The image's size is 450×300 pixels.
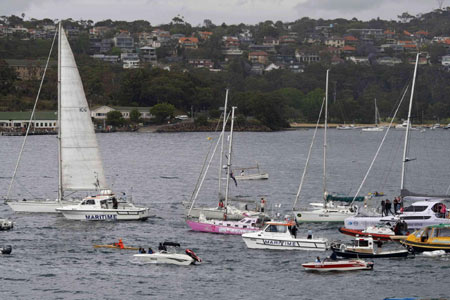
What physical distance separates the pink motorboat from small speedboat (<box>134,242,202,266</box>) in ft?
26.1

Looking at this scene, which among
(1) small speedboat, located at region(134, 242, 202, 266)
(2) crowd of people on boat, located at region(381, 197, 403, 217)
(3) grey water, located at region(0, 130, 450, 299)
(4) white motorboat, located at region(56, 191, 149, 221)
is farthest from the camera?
(4) white motorboat, located at region(56, 191, 149, 221)

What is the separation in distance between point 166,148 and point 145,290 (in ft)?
388

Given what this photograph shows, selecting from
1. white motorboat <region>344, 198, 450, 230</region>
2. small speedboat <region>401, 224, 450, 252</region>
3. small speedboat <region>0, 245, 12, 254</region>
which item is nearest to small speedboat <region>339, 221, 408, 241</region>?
white motorboat <region>344, 198, 450, 230</region>

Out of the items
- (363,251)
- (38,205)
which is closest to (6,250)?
(38,205)

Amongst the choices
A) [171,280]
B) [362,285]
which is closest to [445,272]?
[362,285]

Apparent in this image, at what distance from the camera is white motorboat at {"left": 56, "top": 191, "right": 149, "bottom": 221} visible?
70375 millimetres

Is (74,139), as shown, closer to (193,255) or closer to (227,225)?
(227,225)

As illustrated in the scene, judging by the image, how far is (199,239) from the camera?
64500 millimetres

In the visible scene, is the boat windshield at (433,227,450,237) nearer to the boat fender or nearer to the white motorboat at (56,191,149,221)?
the boat fender

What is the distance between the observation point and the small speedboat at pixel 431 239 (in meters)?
58.7

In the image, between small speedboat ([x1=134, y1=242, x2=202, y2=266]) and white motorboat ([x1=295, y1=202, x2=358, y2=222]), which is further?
white motorboat ([x1=295, y1=202, x2=358, y2=222])

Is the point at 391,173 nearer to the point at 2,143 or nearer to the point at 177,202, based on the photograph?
the point at 177,202

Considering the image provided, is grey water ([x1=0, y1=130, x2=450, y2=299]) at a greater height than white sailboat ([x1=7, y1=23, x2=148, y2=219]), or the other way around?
white sailboat ([x1=7, y1=23, x2=148, y2=219])

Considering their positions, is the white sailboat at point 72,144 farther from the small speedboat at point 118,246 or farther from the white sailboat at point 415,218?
the white sailboat at point 415,218
